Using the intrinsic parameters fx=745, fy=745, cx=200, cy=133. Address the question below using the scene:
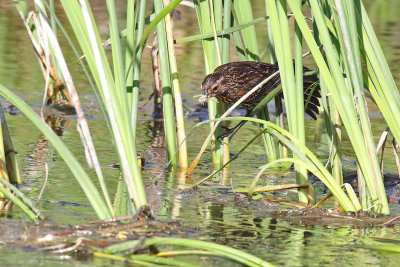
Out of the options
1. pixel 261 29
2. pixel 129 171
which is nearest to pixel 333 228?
pixel 129 171

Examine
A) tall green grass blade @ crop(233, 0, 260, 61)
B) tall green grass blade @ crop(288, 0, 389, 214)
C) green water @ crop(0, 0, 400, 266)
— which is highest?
tall green grass blade @ crop(233, 0, 260, 61)

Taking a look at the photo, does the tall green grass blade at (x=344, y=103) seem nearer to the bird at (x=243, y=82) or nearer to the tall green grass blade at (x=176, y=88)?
the tall green grass blade at (x=176, y=88)

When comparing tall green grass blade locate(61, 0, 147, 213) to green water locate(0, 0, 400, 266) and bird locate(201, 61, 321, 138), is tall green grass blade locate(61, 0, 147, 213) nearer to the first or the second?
green water locate(0, 0, 400, 266)

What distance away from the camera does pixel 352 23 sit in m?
3.79

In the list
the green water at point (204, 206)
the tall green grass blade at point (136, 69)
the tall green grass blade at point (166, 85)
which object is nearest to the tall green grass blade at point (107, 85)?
the green water at point (204, 206)

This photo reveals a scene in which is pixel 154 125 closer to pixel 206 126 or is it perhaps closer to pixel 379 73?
pixel 206 126

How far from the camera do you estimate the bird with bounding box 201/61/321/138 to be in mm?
5570

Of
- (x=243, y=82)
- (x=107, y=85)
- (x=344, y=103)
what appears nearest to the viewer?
(x=107, y=85)

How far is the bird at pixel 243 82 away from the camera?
5570 mm

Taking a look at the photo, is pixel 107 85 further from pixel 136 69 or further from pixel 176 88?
pixel 176 88

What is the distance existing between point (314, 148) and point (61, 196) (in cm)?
288

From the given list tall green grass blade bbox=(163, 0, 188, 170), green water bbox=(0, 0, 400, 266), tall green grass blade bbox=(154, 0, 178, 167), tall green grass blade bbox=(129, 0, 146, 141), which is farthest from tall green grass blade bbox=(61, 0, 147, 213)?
tall green grass blade bbox=(163, 0, 188, 170)

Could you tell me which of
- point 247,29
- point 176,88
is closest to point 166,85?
point 176,88

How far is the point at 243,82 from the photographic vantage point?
19.5 feet
